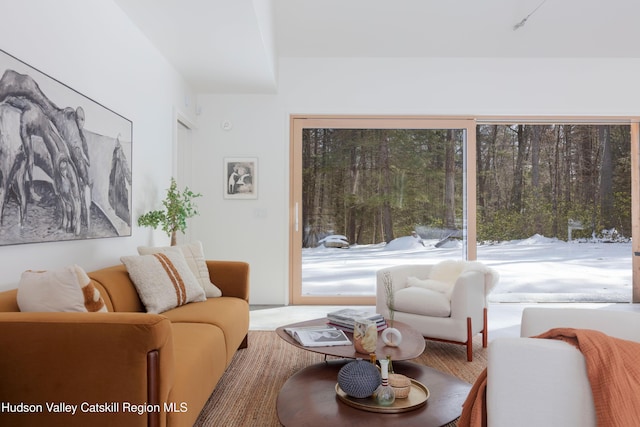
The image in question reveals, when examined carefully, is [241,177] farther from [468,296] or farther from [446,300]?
[468,296]

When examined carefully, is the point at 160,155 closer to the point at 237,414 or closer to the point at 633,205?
the point at 237,414

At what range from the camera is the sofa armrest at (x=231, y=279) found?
11.8 feet

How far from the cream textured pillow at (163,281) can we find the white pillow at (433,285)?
1736 millimetres

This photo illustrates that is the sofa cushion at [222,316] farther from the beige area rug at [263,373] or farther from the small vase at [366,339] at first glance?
the small vase at [366,339]

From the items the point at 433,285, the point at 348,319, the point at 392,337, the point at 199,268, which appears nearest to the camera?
the point at 392,337

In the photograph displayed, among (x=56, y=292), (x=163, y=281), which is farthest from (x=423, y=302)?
(x=56, y=292)

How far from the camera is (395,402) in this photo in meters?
1.94

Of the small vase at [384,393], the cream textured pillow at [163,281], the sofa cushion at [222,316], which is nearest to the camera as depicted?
the small vase at [384,393]

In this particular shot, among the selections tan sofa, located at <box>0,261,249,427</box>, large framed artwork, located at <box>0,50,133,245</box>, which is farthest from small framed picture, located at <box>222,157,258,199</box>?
tan sofa, located at <box>0,261,249,427</box>

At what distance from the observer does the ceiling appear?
14.9 feet

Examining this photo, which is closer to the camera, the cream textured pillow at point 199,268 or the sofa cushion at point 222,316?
the sofa cushion at point 222,316

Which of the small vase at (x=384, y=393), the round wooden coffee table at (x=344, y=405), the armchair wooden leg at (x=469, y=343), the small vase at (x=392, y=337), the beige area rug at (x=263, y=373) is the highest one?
the small vase at (x=392, y=337)

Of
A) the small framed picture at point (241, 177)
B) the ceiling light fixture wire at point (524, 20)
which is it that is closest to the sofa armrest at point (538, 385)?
the small framed picture at point (241, 177)

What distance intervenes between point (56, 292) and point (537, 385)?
1.76 m
